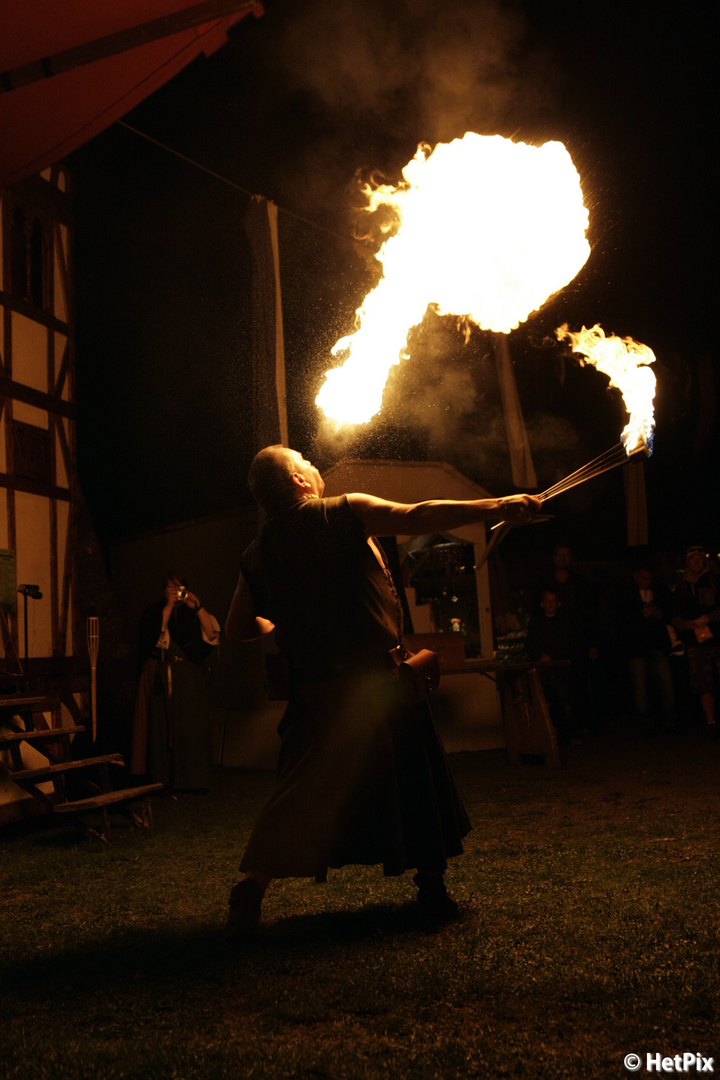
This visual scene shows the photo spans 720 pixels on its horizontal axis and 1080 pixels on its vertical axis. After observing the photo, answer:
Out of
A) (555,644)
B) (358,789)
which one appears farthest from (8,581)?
(358,789)

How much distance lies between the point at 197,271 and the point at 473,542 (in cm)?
591

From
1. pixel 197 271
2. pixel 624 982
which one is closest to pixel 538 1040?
pixel 624 982

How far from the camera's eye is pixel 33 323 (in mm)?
10672

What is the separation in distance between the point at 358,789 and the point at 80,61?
5.66m

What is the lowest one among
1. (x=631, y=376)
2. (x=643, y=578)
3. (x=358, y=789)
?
(x=358, y=789)

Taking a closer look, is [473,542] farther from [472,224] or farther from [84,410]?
[84,410]

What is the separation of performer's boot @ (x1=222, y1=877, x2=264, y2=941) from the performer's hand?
64.1 inches

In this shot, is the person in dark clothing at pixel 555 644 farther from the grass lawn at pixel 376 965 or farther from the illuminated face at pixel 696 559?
the grass lawn at pixel 376 965

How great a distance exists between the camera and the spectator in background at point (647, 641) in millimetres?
9203

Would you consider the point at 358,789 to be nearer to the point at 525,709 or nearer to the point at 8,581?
the point at 525,709

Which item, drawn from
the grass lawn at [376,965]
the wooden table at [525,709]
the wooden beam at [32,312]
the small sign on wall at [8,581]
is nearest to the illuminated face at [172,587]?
the wooden table at [525,709]

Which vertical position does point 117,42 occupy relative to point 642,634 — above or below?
above

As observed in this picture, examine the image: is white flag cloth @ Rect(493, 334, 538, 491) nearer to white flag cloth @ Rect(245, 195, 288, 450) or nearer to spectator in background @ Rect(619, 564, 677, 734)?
spectator in background @ Rect(619, 564, 677, 734)

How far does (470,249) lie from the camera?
566 cm
